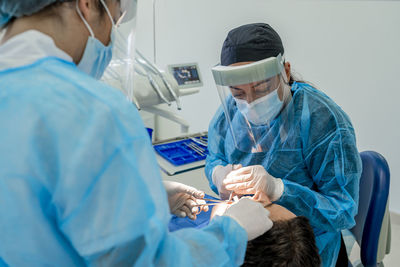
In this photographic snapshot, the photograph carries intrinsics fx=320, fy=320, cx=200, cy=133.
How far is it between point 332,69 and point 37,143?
243cm

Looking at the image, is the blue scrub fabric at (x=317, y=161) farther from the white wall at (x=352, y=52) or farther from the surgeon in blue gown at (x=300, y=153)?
the white wall at (x=352, y=52)

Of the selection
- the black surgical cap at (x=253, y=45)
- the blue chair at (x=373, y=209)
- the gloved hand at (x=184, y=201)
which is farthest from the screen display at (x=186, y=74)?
the blue chair at (x=373, y=209)

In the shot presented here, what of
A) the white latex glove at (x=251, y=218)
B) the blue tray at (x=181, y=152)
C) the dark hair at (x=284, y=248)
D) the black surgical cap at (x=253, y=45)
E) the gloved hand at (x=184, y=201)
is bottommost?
the blue tray at (x=181, y=152)

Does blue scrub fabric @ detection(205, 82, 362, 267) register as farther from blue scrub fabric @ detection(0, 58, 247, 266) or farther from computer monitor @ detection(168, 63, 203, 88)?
blue scrub fabric @ detection(0, 58, 247, 266)

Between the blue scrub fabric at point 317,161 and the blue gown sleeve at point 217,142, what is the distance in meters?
0.19

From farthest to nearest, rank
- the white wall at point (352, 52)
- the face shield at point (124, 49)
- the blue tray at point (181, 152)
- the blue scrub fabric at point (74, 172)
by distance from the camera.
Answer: the white wall at point (352, 52) → the blue tray at point (181, 152) → the face shield at point (124, 49) → the blue scrub fabric at point (74, 172)

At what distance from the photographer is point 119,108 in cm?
55

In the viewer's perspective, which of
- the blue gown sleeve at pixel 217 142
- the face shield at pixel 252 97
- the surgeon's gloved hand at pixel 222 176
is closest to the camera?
the face shield at pixel 252 97

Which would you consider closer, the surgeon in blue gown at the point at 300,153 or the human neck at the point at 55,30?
the human neck at the point at 55,30

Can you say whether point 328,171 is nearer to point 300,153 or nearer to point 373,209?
point 300,153

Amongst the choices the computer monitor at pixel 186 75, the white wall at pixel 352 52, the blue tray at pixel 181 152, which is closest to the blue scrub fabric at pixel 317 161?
the computer monitor at pixel 186 75

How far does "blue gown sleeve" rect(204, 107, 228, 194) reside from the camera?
151 centimetres

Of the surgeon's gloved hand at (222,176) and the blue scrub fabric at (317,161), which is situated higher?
the blue scrub fabric at (317,161)

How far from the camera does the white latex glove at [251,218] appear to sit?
0.82m
